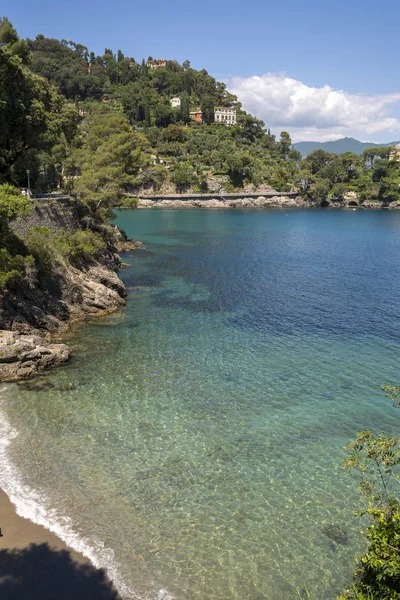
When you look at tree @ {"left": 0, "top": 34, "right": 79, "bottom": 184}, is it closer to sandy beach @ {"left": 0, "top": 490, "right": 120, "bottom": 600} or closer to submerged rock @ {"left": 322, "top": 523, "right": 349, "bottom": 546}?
sandy beach @ {"left": 0, "top": 490, "right": 120, "bottom": 600}

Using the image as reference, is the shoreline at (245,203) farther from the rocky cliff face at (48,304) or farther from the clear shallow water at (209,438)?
the clear shallow water at (209,438)

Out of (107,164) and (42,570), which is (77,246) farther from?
(42,570)

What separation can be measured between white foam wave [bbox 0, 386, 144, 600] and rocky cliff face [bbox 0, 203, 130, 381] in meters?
7.46

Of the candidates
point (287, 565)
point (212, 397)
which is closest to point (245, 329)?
point (212, 397)

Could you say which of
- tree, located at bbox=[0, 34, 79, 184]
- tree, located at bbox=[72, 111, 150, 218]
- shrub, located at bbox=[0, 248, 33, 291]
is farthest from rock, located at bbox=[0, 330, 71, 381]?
tree, located at bbox=[72, 111, 150, 218]

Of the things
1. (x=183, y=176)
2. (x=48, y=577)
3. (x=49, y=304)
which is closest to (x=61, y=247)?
(x=49, y=304)

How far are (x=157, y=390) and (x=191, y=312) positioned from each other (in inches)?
594

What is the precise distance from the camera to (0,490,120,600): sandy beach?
12.4 meters

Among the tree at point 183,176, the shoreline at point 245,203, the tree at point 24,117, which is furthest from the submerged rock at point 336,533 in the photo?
the tree at point 183,176

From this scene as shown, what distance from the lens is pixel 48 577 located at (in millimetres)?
12844

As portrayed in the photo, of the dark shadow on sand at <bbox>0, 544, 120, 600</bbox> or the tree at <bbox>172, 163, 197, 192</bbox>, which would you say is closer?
the dark shadow on sand at <bbox>0, 544, 120, 600</bbox>

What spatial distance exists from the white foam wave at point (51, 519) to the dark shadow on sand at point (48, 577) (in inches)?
12.1

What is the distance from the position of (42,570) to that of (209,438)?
9107 mm

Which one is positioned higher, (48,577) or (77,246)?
(77,246)
